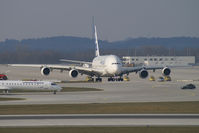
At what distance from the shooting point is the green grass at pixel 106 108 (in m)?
48.4

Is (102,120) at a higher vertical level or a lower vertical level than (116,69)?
lower

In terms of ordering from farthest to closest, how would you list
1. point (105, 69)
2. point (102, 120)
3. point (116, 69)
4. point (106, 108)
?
point (105, 69) → point (116, 69) → point (106, 108) → point (102, 120)

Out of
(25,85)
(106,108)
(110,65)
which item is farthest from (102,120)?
(110,65)

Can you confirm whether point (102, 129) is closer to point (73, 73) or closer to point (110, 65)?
point (110, 65)

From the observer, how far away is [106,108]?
51.2 metres

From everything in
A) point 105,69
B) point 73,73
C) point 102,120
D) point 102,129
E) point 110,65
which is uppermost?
point 110,65

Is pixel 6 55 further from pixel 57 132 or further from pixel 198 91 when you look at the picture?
pixel 57 132

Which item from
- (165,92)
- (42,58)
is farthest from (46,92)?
(42,58)

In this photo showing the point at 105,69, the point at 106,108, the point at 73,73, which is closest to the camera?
the point at 106,108

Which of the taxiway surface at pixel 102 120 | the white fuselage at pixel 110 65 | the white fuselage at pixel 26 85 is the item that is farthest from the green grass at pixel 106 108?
the white fuselage at pixel 110 65

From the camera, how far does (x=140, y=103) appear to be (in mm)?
56688

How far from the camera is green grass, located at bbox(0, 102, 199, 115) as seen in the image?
1907 inches

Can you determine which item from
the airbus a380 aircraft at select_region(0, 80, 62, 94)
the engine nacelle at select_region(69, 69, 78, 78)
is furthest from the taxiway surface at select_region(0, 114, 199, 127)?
the engine nacelle at select_region(69, 69, 78, 78)

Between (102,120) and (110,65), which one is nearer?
(102,120)
